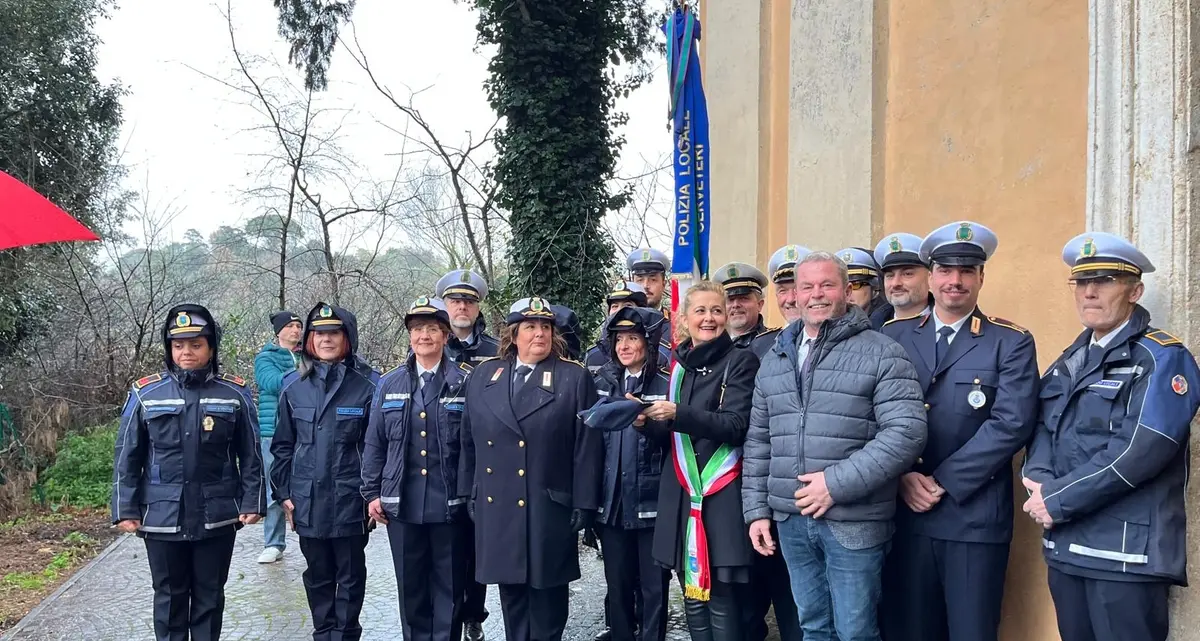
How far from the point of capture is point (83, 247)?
1417cm

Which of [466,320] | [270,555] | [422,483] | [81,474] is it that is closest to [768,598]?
[422,483]

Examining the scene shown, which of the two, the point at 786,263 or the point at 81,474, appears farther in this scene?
the point at 81,474

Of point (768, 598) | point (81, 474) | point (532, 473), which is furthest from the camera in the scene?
point (81, 474)

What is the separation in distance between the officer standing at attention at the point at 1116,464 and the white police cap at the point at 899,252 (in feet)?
2.89

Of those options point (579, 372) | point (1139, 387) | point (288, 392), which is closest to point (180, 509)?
point (288, 392)

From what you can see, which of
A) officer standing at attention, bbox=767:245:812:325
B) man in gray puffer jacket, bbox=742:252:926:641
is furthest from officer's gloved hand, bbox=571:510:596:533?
officer standing at attention, bbox=767:245:812:325

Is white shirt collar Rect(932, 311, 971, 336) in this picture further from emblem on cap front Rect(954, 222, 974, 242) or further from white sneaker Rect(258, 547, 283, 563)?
white sneaker Rect(258, 547, 283, 563)

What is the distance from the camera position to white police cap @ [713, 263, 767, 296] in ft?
16.1

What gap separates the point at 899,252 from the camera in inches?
167

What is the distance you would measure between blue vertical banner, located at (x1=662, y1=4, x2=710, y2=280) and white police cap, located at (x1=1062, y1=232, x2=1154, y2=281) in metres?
3.68

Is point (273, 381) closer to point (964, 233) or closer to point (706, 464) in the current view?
point (706, 464)

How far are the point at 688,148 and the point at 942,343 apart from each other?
3604 millimetres

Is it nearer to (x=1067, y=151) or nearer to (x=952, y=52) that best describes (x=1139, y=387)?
(x=1067, y=151)

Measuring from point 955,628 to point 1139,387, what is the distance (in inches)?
48.8
